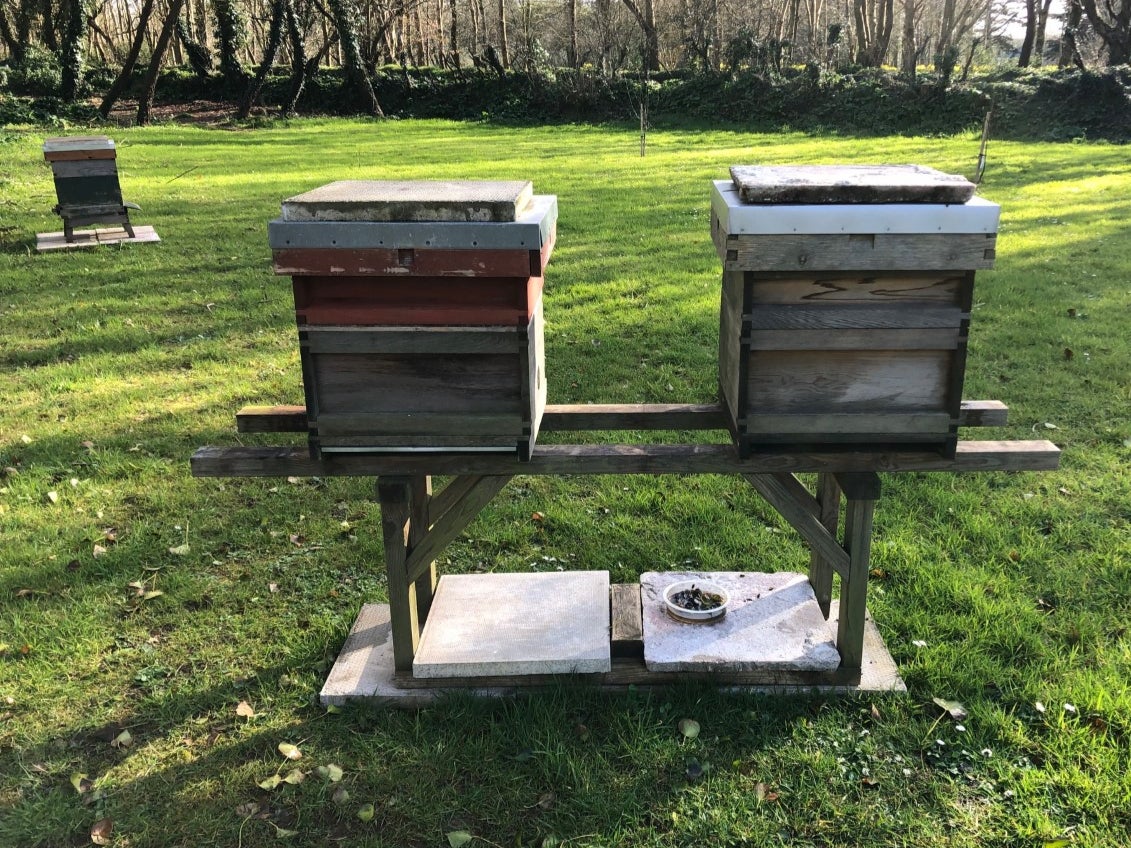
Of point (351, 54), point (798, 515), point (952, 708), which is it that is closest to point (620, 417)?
point (798, 515)

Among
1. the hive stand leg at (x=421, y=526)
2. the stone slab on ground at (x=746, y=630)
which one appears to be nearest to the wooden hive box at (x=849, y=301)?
the stone slab on ground at (x=746, y=630)

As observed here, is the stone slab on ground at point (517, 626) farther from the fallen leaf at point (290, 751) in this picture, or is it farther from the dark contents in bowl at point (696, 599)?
the fallen leaf at point (290, 751)

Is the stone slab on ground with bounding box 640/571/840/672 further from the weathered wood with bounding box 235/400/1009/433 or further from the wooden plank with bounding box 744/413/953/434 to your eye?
the wooden plank with bounding box 744/413/953/434

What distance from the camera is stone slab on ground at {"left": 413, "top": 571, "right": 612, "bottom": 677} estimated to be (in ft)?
11.1

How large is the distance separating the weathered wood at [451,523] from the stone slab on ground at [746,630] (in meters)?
0.92

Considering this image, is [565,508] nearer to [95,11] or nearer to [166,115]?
[166,115]

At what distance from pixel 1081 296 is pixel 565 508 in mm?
6446

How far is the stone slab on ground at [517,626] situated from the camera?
3.40m

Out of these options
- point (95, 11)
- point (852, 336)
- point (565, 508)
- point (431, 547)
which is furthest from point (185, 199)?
point (95, 11)

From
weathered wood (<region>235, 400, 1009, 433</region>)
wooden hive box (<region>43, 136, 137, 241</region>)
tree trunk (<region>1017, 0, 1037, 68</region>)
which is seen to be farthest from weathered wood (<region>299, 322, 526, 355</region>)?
tree trunk (<region>1017, 0, 1037, 68</region>)

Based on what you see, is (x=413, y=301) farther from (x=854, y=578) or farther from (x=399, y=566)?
(x=854, y=578)

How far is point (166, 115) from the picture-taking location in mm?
28031

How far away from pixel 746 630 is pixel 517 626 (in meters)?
0.96

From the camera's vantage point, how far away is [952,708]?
3293mm
